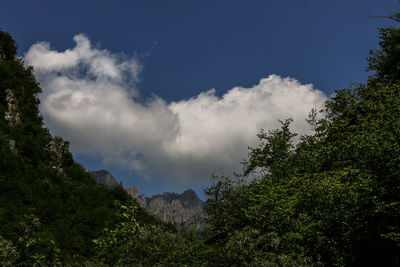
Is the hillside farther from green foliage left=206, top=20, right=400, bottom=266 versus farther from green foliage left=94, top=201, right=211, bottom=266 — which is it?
green foliage left=206, top=20, right=400, bottom=266

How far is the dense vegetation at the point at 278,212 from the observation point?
1989 centimetres

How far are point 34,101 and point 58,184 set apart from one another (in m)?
21.2

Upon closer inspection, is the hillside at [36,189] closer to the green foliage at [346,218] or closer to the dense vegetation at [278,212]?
the dense vegetation at [278,212]

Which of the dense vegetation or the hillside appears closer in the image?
the dense vegetation

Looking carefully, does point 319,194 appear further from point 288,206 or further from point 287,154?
point 287,154

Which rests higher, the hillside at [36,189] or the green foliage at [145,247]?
the hillside at [36,189]

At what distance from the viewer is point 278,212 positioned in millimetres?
26781

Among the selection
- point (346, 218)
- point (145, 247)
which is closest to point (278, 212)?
point (346, 218)

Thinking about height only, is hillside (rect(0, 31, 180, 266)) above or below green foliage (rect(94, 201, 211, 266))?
above

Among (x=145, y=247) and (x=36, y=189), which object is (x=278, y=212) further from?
(x=36, y=189)

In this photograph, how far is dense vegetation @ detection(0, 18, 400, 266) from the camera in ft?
65.3

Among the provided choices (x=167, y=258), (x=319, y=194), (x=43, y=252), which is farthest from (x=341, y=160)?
(x=43, y=252)

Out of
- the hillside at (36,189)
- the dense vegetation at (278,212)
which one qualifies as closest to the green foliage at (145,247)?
the dense vegetation at (278,212)

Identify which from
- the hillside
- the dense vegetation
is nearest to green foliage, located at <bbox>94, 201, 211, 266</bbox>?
the dense vegetation
